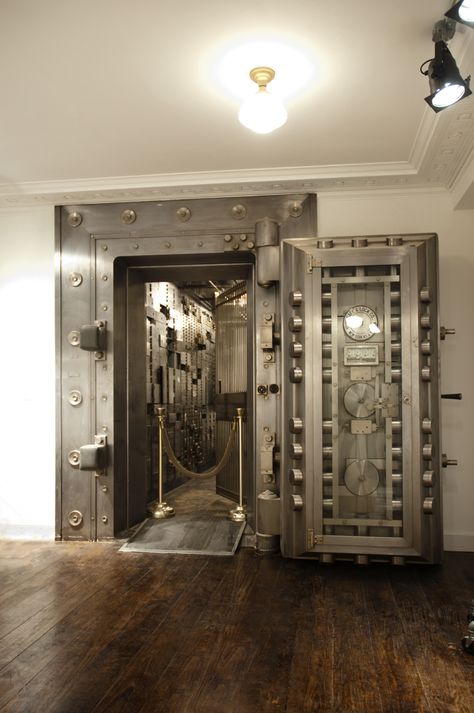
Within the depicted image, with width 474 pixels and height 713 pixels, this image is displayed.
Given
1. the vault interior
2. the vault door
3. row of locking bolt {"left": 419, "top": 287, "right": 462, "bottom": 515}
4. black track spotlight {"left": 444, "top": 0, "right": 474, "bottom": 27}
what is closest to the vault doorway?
the vault interior

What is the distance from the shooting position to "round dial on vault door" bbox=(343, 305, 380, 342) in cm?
439

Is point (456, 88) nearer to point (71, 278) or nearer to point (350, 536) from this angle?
Answer: point (350, 536)

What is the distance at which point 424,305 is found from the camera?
170 inches

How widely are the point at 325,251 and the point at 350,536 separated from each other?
2.18m

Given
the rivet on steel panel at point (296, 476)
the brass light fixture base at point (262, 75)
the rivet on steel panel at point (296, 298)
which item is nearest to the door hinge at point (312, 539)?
the rivet on steel panel at point (296, 476)

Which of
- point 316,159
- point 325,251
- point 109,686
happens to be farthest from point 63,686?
point 316,159

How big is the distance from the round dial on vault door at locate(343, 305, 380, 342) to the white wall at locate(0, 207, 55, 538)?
274 centimetres

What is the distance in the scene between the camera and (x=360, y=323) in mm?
4402

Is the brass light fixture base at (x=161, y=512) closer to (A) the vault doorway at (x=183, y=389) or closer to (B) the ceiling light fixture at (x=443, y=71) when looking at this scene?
(A) the vault doorway at (x=183, y=389)

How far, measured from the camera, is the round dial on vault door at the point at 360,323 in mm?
4387

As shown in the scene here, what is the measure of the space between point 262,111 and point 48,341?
306cm

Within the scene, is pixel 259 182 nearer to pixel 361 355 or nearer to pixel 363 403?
pixel 361 355

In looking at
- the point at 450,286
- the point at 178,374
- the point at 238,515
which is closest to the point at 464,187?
the point at 450,286

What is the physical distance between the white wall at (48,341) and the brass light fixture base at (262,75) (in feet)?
5.95
